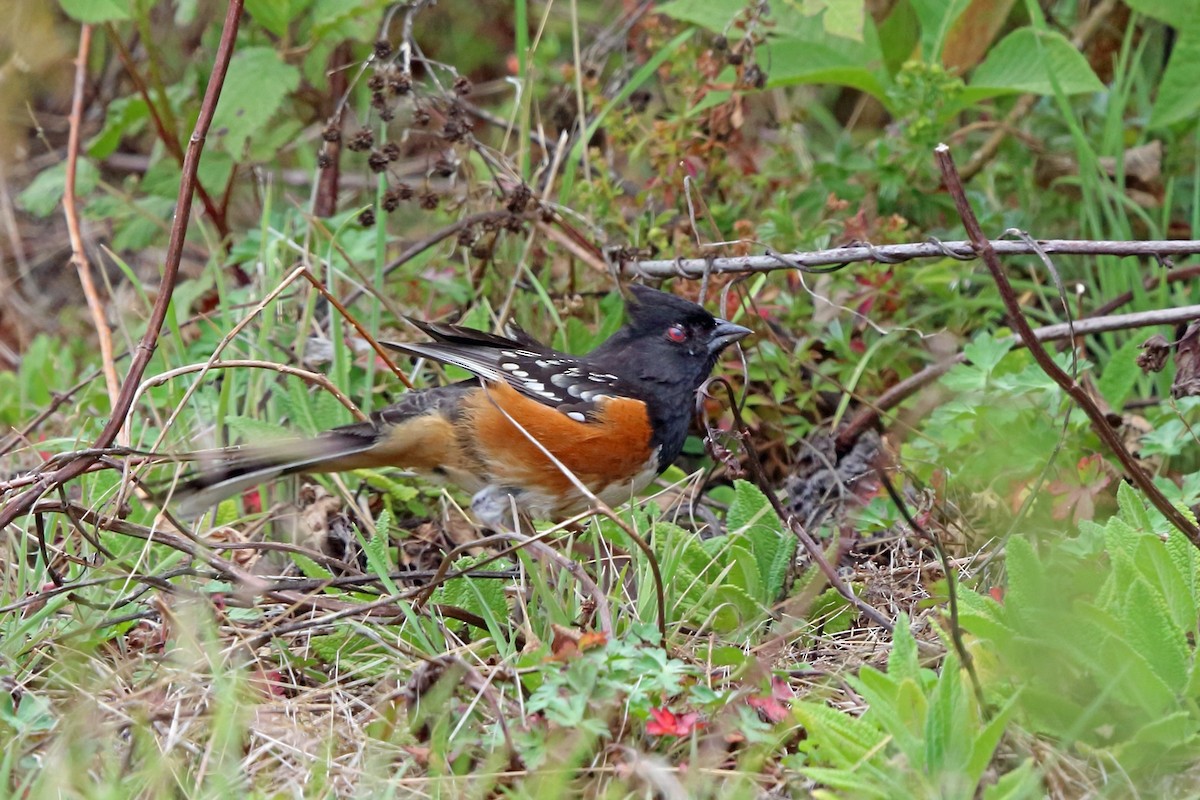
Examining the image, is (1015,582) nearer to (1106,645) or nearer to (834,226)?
(1106,645)

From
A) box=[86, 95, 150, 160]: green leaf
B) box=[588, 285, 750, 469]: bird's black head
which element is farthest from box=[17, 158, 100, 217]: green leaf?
box=[588, 285, 750, 469]: bird's black head

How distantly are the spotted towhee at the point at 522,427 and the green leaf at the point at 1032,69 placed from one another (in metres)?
1.11

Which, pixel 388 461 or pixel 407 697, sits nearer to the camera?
pixel 407 697

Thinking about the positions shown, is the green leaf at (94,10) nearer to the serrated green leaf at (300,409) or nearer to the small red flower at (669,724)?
the serrated green leaf at (300,409)

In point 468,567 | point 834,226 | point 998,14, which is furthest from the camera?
point 998,14

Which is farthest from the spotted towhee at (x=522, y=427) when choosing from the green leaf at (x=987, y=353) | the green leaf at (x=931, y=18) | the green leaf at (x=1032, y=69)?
the green leaf at (x=931, y=18)

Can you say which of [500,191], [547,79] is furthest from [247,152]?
[547,79]

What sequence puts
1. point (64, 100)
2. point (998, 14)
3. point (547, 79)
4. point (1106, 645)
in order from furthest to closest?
point (64, 100)
point (547, 79)
point (998, 14)
point (1106, 645)

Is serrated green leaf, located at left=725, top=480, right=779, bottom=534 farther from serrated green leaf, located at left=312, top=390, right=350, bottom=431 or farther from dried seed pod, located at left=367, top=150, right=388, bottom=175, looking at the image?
dried seed pod, located at left=367, top=150, right=388, bottom=175

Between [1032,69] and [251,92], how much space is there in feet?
7.39

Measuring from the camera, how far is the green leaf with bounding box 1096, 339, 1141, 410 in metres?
3.16

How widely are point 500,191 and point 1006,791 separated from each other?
2.32 metres

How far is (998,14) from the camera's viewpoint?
397cm

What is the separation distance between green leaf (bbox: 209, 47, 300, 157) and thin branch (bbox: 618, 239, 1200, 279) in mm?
1329
